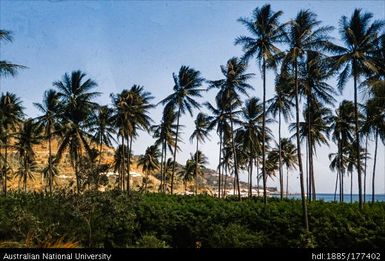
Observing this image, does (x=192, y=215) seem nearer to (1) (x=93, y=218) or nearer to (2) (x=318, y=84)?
(1) (x=93, y=218)

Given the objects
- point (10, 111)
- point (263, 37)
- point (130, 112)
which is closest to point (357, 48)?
point (263, 37)

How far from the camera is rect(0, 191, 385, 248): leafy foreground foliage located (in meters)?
22.0

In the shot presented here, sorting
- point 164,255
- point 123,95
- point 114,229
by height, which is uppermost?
point 123,95

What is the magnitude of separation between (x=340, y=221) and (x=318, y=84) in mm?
12490

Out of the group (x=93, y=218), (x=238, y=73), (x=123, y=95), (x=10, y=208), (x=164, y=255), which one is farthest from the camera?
(x=123, y=95)

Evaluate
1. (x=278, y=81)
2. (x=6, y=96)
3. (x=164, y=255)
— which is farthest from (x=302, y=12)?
(x=6, y=96)

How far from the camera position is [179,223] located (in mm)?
27234

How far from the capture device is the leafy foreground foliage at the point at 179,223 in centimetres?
2195

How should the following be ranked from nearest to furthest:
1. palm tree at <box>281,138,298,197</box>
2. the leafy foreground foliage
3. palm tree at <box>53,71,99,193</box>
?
the leafy foreground foliage, palm tree at <box>53,71,99,193</box>, palm tree at <box>281,138,298,197</box>

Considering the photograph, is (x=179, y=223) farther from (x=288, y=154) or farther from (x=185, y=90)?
(x=288, y=154)

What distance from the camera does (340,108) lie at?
4612cm

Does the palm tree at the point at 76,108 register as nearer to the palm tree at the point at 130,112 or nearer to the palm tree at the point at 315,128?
the palm tree at the point at 130,112

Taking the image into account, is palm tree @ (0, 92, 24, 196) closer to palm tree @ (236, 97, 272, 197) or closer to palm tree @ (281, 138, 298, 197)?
palm tree @ (236, 97, 272, 197)

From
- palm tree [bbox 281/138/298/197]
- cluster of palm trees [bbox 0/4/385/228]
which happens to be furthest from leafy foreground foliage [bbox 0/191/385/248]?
palm tree [bbox 281/138/298/197]
